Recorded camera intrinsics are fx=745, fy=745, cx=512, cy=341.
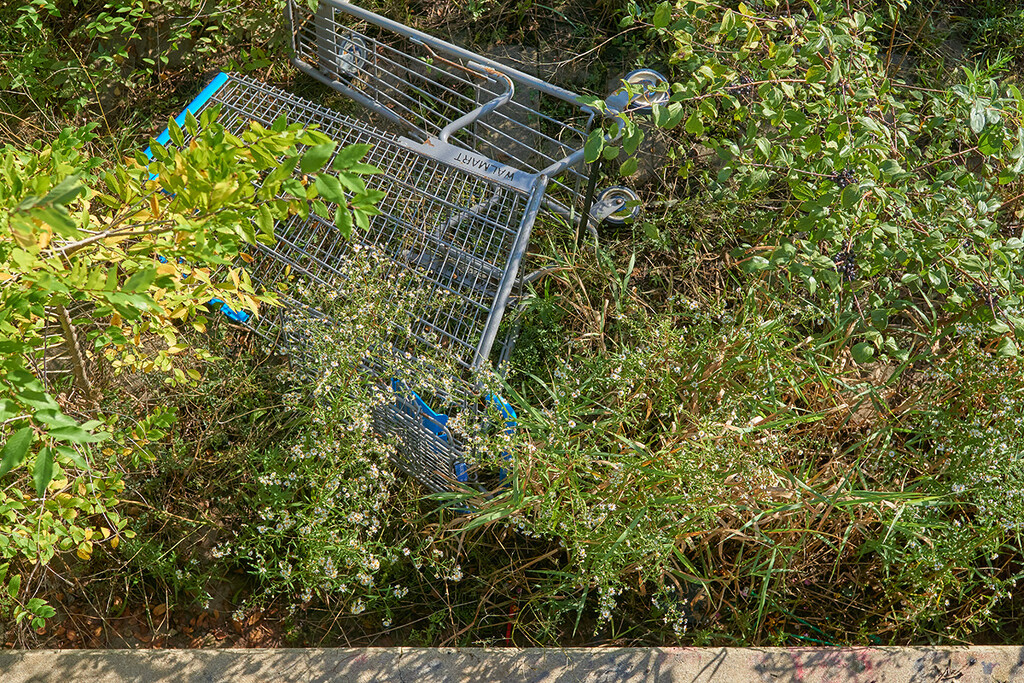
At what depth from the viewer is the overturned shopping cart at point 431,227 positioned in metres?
2.31

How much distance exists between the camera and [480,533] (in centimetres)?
250

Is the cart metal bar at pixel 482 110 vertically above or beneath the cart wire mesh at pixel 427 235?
above

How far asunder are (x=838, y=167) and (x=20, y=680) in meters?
2.56

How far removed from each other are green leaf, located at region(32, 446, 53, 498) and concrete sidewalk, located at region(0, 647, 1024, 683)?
3.31ft

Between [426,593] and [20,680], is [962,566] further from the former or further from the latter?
[20,680]

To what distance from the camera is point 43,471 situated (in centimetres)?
130

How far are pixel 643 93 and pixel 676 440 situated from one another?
103 centimetres

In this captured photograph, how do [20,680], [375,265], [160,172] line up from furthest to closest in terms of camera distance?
[375,265] < [20,680] < [160,172]

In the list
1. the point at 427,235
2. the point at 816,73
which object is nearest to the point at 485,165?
the point at 427,235

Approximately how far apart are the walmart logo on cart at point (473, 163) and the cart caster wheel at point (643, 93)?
1.34 ft

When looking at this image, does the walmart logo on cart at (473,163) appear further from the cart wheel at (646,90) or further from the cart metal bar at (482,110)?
the cart wheel at (646,90)

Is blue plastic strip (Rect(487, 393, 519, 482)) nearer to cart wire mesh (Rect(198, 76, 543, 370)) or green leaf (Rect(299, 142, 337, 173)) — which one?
cart wire mesh (Rect(198, 76, 543, 370))

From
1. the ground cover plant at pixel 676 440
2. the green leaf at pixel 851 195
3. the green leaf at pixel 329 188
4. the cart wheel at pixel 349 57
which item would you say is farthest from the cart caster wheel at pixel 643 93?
the cart wheel at pixel 349 57

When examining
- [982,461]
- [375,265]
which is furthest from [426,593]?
[982,461]
